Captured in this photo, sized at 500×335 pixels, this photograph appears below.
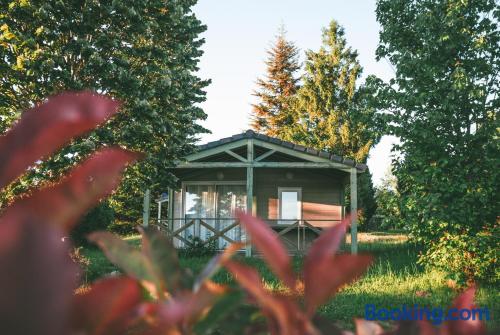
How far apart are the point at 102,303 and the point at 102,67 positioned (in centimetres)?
861

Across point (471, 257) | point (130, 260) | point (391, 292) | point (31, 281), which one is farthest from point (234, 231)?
point (31, 281)

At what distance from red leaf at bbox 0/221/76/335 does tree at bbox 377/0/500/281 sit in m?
8.37

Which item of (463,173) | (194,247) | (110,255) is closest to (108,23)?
(194,247)

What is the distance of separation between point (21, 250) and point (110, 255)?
217 millimetres

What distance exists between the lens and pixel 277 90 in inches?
1335

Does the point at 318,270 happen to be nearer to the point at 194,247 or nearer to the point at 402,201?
the point at 402,201

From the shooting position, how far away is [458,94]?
815 centimetres

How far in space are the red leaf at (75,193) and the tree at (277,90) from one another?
31.6 meters

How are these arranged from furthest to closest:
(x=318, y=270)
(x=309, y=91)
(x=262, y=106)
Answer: (x=262, y=106) → (x=309, y=91) → (x=318, y=270)

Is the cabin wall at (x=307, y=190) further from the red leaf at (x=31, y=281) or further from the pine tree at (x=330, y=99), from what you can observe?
the red leaf at (x=31, y=281)

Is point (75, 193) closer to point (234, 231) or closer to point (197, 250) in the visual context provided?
point (197, 250)

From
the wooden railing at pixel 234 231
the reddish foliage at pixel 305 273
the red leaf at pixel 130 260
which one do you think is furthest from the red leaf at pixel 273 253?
the wooden railing at pixel 234 231

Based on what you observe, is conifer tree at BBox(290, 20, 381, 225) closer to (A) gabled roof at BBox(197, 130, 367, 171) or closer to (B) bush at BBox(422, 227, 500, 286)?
(A) gabled roof at BBox(197, 130, 367, 171)

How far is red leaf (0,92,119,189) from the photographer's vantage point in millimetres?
274
